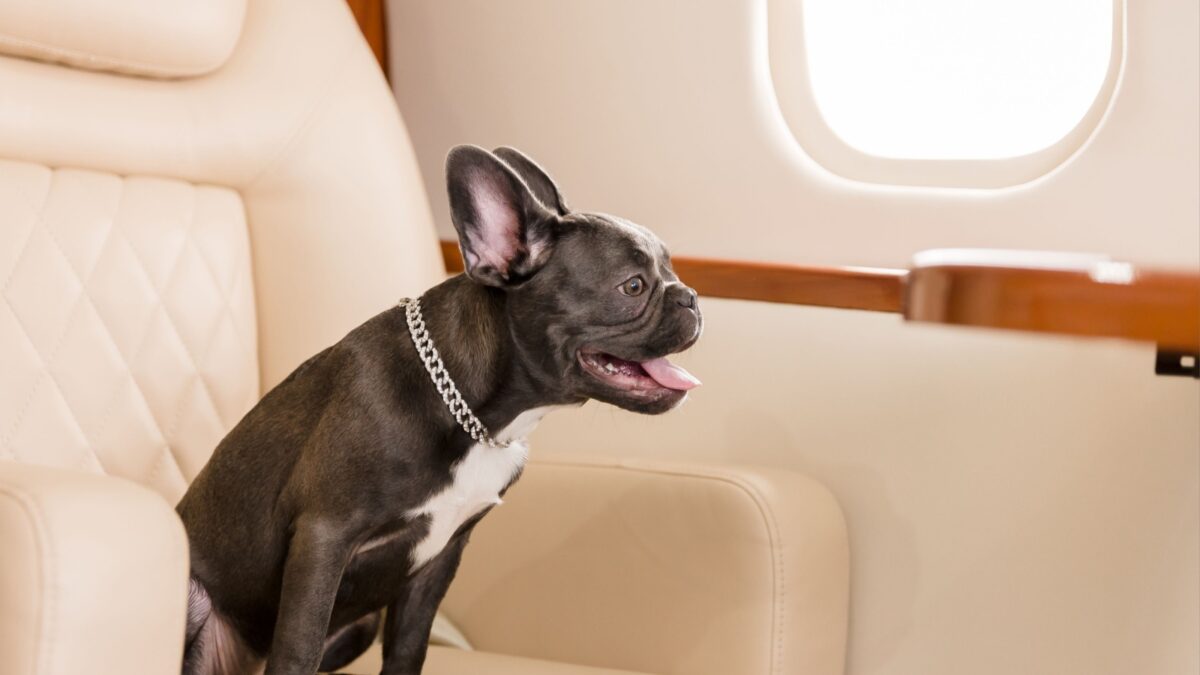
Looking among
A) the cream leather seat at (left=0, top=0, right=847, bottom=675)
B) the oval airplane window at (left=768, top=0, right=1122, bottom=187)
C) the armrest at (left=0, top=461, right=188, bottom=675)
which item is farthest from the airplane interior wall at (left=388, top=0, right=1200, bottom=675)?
the armrest at (left=0, top=461, right=188, bottom=675)

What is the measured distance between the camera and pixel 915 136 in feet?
5.78

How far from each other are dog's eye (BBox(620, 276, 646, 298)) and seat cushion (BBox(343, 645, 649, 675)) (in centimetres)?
40

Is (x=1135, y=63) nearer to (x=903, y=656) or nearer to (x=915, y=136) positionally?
(x=915, y=136)

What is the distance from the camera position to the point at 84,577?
78 centimetres

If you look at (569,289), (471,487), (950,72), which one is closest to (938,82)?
(950,72)

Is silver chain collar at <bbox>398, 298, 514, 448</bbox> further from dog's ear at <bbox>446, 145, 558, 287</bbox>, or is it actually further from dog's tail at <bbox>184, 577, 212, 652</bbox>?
dog's tail at <bbox>184, 577, 212, 652</bbox>

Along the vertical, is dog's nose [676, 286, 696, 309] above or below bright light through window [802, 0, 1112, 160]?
below

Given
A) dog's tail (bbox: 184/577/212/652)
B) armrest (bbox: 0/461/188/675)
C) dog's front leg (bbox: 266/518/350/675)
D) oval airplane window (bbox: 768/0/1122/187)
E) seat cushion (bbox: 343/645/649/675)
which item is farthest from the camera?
oval airplane window (bbox: 768/0/1122/187)

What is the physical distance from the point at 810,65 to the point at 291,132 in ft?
2.33

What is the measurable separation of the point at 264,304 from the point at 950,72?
1002 mm

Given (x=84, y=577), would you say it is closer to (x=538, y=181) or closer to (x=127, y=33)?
(x=538, y=181)

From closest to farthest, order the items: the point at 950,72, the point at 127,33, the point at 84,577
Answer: the point at 84,577, the point at 127,33, the point at 950,72

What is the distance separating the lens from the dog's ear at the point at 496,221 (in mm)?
1030

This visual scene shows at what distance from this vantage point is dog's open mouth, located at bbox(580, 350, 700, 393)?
1067mm
